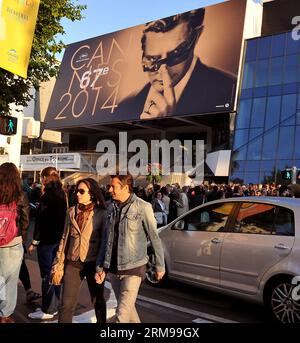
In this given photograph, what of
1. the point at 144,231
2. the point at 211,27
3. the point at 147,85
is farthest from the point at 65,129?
the point at 144,231

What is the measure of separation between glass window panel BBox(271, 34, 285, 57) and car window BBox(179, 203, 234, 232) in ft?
104

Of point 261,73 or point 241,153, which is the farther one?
point 261,73

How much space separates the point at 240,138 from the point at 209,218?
29666 millimetres

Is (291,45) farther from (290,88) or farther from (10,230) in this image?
(10,230)

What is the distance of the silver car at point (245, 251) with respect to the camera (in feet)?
17.5

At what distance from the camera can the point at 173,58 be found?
39625 mm

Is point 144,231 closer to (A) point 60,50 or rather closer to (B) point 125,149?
(A) point 60,50

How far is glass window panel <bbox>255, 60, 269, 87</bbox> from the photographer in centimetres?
3575

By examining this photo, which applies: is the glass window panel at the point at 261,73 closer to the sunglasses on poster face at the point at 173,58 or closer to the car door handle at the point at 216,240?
the sunglasses on poster face at the point at 173,58

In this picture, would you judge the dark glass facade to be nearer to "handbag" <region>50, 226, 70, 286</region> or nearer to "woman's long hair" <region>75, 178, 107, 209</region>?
"woman's long hair" <region>75, 178, 107, 209</region>

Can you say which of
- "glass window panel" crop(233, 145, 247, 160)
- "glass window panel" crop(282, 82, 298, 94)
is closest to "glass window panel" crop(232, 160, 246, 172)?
"glass window panel" crop(233, 145, 247, 160)

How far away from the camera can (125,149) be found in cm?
4938

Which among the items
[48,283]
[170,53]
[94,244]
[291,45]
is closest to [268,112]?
[291,45]

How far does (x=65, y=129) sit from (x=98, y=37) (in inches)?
420
